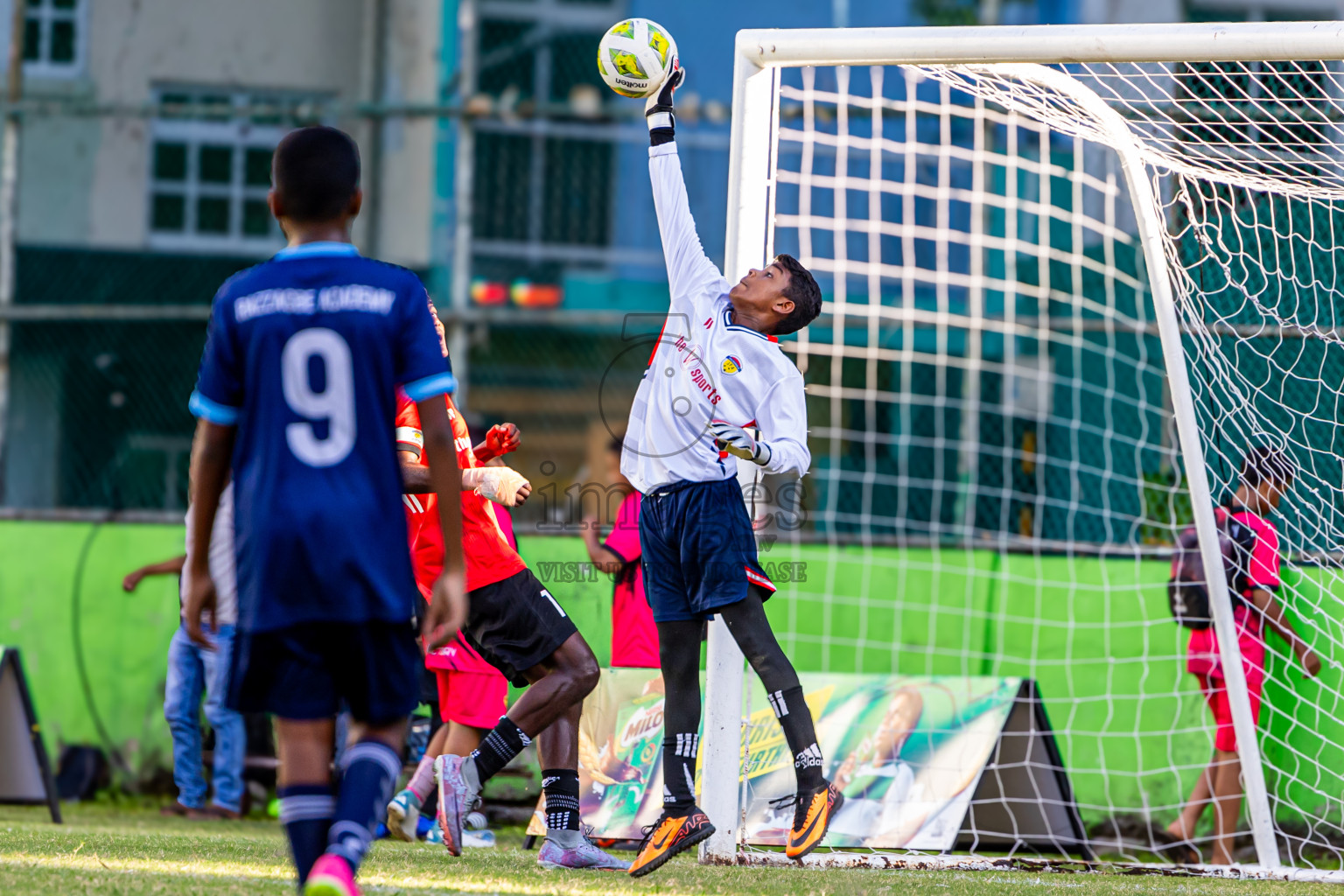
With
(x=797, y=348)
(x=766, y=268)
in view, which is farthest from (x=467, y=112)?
(x=766, y=268)

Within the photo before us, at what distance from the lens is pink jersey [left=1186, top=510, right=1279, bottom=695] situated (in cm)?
612

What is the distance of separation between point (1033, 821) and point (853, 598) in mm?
1887

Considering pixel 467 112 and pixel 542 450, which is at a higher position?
pixel 467 112

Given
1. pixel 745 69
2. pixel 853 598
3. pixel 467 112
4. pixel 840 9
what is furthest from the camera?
pixel 840 9

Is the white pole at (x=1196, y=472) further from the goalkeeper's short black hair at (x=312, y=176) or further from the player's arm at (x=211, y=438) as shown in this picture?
the player's arm at (x=211, y=438)

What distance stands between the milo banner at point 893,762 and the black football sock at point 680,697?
1.39 meters

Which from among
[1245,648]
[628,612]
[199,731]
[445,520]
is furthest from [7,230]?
[1245,648]

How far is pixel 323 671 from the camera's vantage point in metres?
2.87

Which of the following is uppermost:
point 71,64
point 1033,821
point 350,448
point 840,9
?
point 840,9

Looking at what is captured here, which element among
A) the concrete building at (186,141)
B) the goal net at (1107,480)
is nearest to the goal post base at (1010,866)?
the goal net at (1107,480)

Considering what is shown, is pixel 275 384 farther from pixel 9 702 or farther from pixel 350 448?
pixel 9 702

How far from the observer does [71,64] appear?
13.7 metres

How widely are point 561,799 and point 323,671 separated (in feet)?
6.60

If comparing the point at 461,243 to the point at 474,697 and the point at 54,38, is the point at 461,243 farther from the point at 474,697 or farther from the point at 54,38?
the point at 54,38
